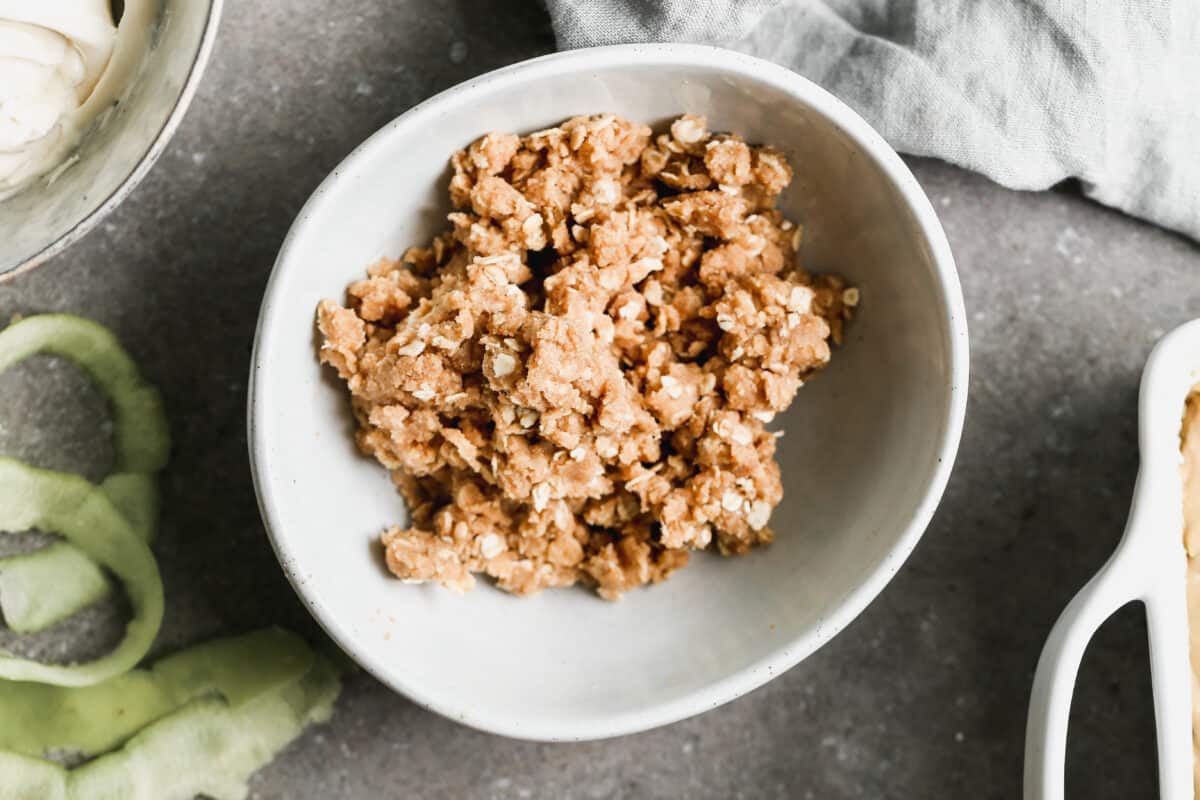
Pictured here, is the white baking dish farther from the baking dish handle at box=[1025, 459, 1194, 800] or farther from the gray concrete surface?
the gray concrete surface

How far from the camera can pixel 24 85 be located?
3.84 feet

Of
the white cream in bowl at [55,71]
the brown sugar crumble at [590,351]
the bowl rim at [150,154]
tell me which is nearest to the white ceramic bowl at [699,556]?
the brown sugar crumble at [590,351]

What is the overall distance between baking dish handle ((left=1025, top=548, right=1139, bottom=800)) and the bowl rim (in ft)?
3.50

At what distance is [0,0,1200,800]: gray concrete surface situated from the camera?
1400 millimetres

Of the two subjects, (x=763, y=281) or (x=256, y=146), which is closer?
(x=763, y=281)

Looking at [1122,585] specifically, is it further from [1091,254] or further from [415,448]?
[415,448]

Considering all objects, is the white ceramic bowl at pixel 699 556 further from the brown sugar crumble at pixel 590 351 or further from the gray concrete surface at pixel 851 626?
the gray concrete surface at pixel 851 626

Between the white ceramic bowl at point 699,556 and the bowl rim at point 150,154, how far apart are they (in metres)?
0.16

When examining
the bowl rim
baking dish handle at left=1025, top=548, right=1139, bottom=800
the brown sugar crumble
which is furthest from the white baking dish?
the bowl rim

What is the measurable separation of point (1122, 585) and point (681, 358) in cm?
53

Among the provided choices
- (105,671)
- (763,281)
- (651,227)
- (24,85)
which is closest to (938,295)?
(763,281)

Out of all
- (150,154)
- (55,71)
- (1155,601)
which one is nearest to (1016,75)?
(1155,601)

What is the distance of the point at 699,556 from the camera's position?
4.35ft

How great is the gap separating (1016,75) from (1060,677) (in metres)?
0.71
